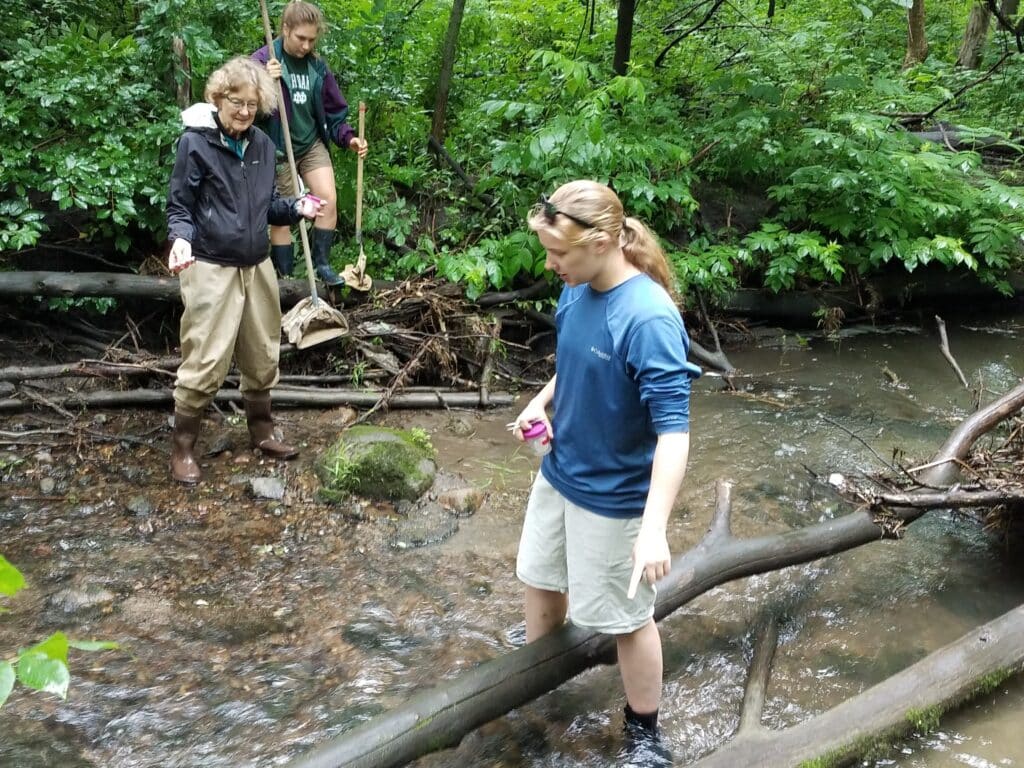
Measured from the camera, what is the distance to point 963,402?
6.42m

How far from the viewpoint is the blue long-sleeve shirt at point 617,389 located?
234 centimetres

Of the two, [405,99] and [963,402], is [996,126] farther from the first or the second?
[405,99]

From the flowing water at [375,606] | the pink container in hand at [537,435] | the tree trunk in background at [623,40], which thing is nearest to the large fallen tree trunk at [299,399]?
the flowing water at [375,606]

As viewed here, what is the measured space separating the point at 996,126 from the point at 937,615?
7590mm

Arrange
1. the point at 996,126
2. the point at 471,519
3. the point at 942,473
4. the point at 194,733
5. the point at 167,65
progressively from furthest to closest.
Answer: the point at 996,126
the point at 167,65
the point at 471,519
the point at 942,473
the point at 194,733

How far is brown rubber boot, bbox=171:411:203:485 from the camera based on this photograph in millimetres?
4715

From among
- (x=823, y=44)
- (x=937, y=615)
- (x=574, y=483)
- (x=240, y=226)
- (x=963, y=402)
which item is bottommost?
(x=937, y=615)

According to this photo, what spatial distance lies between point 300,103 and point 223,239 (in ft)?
5.74

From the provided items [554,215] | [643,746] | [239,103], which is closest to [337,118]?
[239,103]

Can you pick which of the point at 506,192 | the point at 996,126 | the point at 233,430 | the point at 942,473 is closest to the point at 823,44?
the point at 996,126

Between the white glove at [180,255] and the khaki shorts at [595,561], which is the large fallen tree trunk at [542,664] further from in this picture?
the white glove at [180,255]

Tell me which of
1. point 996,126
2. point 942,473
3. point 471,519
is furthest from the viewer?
point 996,126

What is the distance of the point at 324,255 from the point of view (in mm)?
6172

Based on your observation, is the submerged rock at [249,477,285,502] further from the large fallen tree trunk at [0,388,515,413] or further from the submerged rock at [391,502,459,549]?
the large fallen tree trunk at [0,388,515,413]
